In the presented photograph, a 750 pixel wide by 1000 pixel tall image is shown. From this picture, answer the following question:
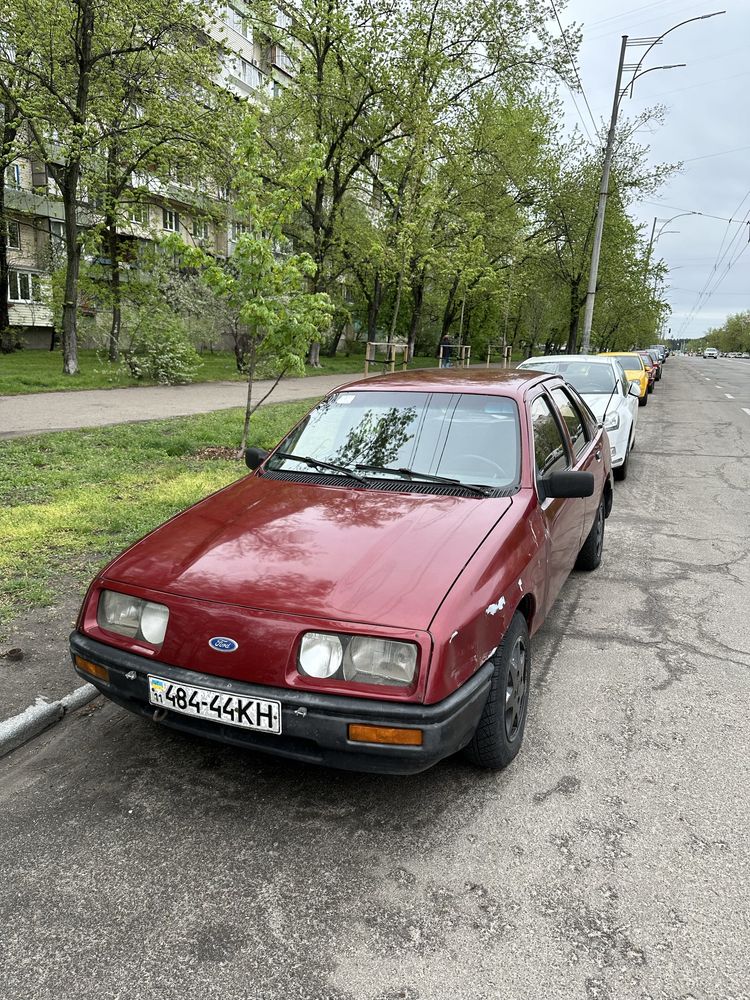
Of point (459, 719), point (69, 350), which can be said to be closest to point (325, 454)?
point (459, 719)

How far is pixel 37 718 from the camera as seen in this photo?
3.14 m

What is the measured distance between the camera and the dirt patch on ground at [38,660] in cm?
334

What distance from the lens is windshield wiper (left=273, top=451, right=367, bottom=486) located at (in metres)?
3.50

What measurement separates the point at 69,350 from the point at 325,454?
642 inches

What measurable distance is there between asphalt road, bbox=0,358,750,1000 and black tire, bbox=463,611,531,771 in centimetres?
14

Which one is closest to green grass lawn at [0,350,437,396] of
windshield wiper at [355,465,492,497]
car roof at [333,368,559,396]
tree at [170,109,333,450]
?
tree at [170,109,333,450]

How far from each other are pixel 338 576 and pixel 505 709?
0.91 m

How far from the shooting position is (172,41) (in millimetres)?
16359

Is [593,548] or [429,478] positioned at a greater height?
[429,478]

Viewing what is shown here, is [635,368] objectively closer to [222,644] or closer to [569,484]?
[569,484]

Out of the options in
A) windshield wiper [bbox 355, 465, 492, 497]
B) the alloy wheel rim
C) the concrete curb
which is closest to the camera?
Answer: the alloy wheel rim

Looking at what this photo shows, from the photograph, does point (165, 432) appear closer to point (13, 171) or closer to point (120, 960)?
point (120, 960)

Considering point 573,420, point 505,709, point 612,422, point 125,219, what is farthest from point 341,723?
point 125,219

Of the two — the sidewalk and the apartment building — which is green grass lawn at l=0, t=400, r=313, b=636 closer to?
the sidewalk
